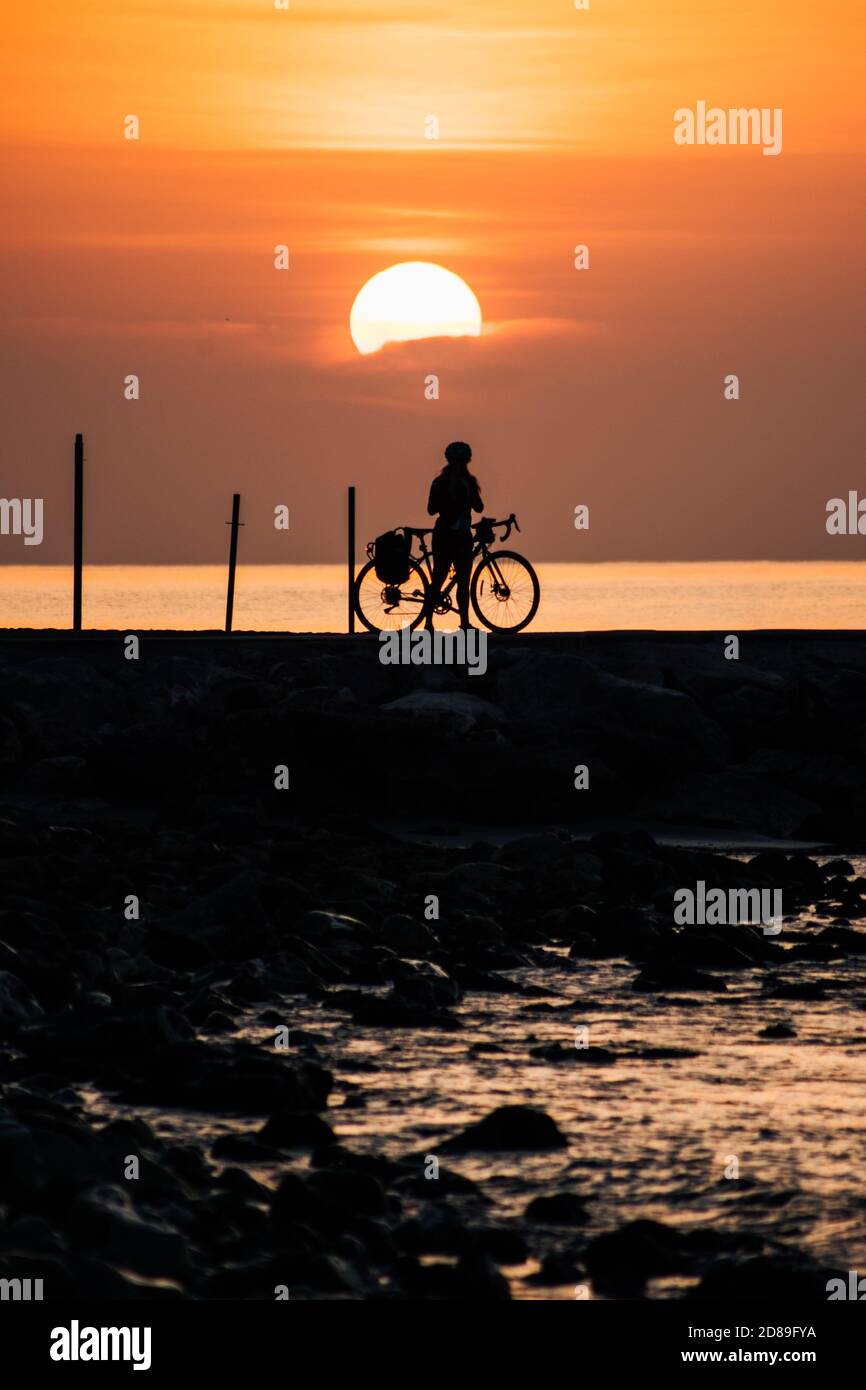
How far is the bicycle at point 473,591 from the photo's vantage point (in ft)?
73.0

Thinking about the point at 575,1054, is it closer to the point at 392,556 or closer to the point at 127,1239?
the point at 127,1239

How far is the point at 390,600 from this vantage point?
22.4 metres

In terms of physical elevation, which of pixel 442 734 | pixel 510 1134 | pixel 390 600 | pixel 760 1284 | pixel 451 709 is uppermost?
pixel 390 600

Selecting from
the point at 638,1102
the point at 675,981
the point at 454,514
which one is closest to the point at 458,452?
the point at 454,514

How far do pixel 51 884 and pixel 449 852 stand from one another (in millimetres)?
4056

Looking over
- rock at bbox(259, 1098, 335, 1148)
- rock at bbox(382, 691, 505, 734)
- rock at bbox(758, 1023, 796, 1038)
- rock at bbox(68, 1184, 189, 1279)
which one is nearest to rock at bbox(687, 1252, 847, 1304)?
rock at bbox(68, 1184, 189, 1279)

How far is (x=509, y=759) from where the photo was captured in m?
18.7

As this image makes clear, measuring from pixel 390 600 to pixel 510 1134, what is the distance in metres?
14.4

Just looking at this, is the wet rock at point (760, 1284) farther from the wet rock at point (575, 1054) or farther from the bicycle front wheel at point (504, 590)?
the bicycle front wheel at point (504, 590)

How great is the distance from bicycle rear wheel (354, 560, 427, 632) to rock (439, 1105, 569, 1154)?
14.2m

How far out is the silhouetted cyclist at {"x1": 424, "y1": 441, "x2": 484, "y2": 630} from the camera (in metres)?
20.8

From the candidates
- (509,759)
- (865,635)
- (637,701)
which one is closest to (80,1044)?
(509,759)

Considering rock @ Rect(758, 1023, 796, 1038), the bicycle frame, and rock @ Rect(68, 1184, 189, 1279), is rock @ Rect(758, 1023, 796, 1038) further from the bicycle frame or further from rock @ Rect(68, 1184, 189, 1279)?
the bicycle frame

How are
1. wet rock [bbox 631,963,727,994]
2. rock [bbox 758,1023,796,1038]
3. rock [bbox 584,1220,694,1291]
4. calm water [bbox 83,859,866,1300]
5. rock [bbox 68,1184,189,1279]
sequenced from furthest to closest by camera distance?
wet rock [bbox 631,963,727,994], rock [bbox 758,1023,796,1038], calm water [bbox 83,859,866,1300], rock [bbox 584,1220,694,1291], rock [bbox 68,1184,189,1279]
